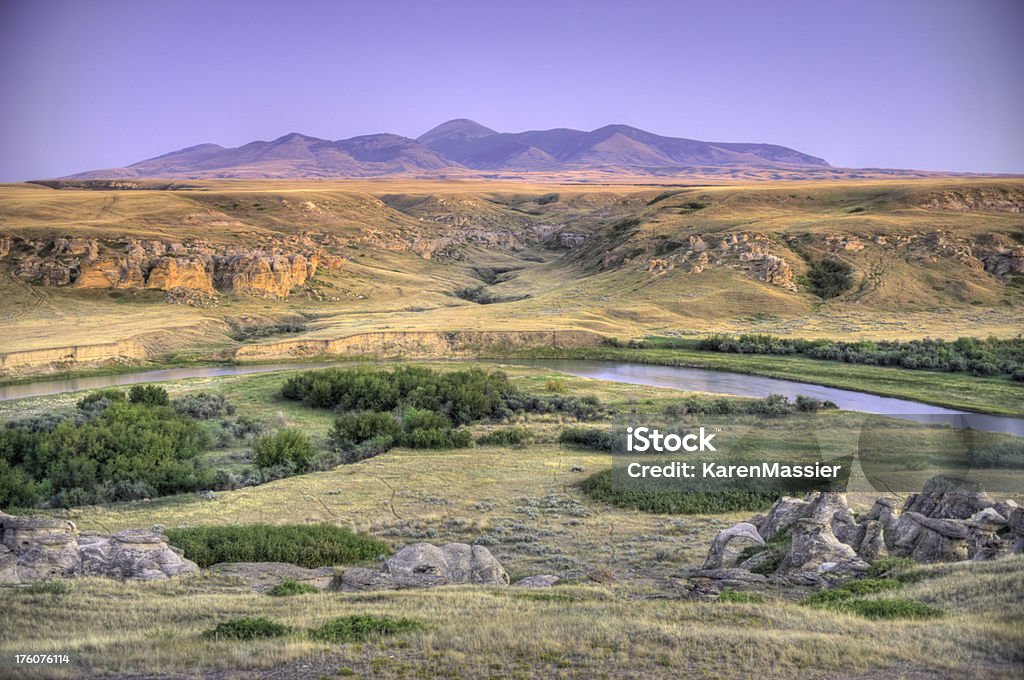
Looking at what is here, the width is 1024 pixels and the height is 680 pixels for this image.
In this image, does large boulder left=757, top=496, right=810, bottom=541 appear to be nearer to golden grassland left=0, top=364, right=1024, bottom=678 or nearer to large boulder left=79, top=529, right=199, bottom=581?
golden grassland left=0, top=364, right=1024, bottom=678

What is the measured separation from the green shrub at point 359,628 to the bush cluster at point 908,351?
38693 millimetres

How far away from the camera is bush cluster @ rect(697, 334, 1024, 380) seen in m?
40.4

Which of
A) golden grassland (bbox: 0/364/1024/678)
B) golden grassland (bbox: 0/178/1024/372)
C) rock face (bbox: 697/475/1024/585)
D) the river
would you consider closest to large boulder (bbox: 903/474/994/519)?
rock face (bbox: 697/475/1024/585)

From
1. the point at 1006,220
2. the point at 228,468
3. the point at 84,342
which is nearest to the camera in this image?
the point at 228,468

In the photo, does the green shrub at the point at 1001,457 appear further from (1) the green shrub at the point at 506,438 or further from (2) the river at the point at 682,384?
(1) the green shrub at the point at 506,438

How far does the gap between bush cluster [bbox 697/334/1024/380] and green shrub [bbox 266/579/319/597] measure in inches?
1507

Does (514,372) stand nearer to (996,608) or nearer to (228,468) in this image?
(228,468)

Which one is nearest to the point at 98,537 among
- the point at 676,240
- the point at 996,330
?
the point at 996,330

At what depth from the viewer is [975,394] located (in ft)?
115

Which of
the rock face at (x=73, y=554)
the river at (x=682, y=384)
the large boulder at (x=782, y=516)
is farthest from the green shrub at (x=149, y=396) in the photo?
the large boulder at (x=782, y=516)

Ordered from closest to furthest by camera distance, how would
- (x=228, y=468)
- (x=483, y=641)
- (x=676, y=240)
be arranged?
(x=483, y=641), (x=228, y=468), (x=676, y=240)

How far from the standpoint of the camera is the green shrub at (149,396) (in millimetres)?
31573

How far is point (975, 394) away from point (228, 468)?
107 ft

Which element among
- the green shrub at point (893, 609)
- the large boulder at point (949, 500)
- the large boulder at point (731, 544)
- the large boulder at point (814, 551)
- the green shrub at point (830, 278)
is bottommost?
the large boulder at point (731, 544)
